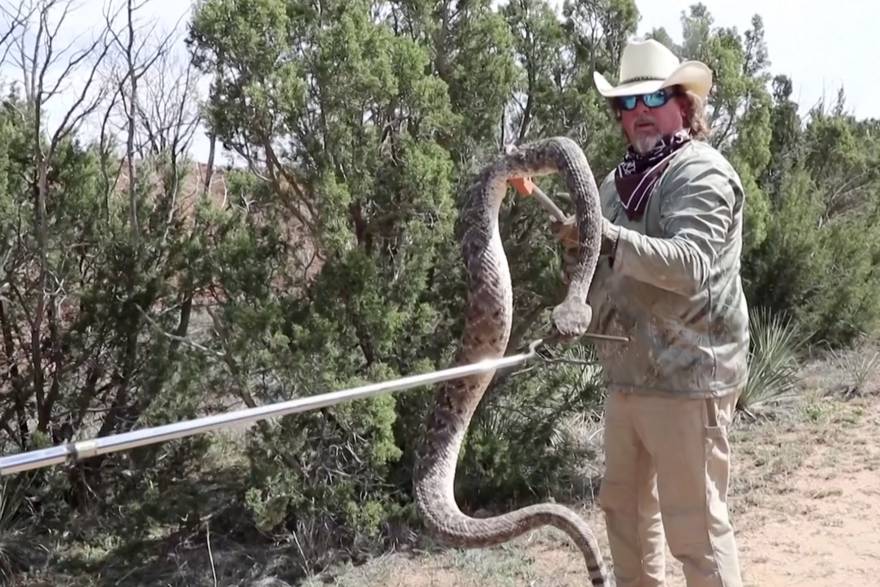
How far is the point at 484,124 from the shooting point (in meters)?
6.12

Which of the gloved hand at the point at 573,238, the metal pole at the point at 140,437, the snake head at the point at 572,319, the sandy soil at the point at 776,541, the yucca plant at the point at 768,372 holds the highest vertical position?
the gloved hand at the point at 573,238

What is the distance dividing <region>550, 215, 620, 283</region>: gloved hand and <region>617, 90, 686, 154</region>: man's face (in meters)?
0.52

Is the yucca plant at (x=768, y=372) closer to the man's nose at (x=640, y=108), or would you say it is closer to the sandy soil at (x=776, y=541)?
the sandy soil at (x=776, y=541)

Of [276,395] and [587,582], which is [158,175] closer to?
[276,395]

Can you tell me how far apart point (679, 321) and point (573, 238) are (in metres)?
0.57

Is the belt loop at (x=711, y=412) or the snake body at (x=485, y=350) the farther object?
the belt loop at (x=711, y=412)

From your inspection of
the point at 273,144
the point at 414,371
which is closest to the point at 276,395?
the point at 414,371

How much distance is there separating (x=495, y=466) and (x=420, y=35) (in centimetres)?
291

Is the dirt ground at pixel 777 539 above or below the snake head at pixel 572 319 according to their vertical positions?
below

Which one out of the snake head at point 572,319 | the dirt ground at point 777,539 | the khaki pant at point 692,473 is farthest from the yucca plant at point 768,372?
the snake head at point 572,319

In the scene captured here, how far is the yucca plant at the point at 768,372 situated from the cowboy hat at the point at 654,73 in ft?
17.4

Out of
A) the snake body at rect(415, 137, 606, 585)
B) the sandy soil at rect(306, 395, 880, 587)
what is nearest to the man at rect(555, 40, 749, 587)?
the snake body at rect(415, 137, 606, 585)

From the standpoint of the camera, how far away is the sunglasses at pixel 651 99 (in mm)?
3291

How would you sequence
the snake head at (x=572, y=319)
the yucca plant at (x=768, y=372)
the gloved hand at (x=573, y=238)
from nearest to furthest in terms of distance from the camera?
the snake head at (x=572, y=319) < the gloved hand at (x=573, y=238) < the yucca plant at (x=768, y=372)
